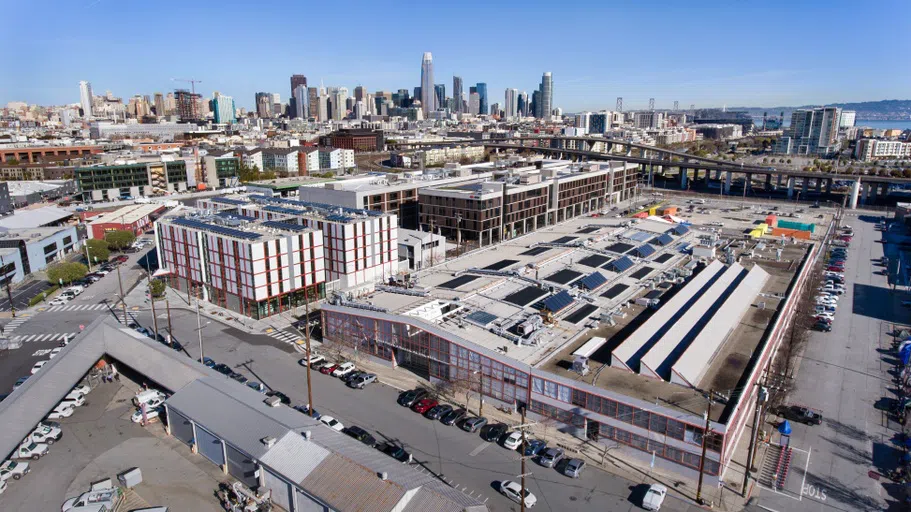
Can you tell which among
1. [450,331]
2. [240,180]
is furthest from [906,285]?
[240,180]

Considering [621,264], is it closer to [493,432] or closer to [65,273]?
[493,432]

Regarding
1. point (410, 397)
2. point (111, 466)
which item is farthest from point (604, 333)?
point (111, 466)

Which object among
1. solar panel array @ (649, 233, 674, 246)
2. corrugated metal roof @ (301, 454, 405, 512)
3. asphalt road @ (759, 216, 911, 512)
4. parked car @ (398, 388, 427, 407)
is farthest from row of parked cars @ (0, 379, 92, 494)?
solar panel array @ (649, 233, 674, 246)

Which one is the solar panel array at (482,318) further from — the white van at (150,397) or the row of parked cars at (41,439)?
the row of parked cars at (41,439)

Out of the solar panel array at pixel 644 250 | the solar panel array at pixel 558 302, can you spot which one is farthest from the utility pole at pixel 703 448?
the solar panel array at pixel 644 250

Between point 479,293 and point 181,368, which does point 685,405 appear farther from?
point 181,368

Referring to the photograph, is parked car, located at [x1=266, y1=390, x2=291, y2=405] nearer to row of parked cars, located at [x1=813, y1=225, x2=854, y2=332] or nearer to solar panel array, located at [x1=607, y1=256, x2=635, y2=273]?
solar panel array, located at [x1=607, y1=256, x2=635, y2=273]
